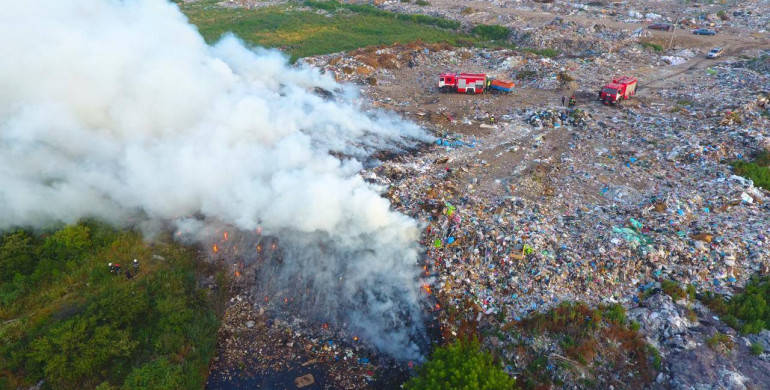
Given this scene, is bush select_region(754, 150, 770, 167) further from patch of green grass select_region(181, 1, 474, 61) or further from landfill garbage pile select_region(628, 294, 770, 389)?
patch of green grass select_region(181, 1, 474, 61)

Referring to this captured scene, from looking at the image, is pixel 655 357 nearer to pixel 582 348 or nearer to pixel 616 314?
pixel 616 314

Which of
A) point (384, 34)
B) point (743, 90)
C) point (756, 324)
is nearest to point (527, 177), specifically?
point (756, 324)

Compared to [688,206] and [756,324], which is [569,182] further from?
[756,324]

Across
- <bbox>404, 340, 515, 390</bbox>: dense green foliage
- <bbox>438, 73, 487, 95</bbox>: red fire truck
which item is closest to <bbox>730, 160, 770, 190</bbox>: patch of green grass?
<bbox>438, 73, 487, 95</bbox>: red fire truck

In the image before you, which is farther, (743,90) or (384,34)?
(384,34)

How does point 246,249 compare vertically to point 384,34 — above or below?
below

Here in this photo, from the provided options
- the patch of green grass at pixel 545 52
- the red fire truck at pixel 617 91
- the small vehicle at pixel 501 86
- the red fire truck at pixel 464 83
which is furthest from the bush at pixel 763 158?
the patch of green grass at pixel 545 52
